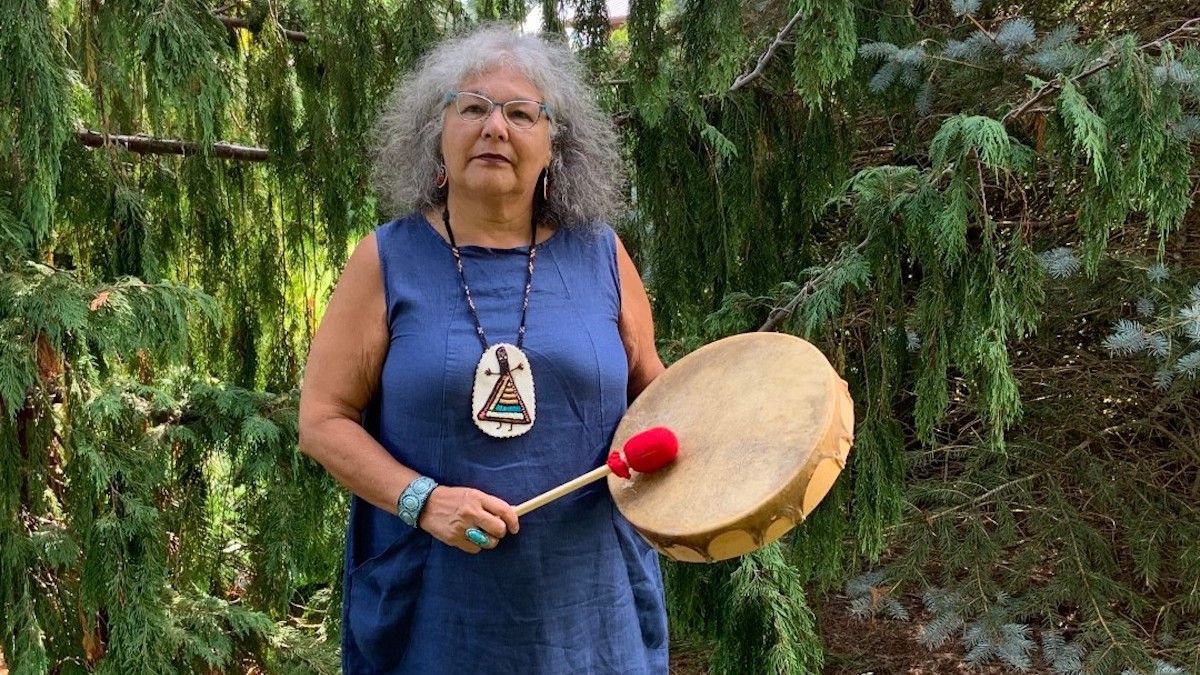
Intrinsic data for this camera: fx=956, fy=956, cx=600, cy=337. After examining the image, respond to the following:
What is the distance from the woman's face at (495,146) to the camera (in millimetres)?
1317

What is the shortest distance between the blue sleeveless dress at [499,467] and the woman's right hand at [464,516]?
0.07 meters

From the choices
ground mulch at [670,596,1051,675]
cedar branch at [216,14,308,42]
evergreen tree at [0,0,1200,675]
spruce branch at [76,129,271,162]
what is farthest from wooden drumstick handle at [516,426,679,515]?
ground mulch at [670,596,1051,675]

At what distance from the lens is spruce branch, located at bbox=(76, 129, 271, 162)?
2.26m

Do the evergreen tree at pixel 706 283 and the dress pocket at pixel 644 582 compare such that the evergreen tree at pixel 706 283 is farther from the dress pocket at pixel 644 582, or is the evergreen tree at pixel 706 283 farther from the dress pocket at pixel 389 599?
the dress pocket at pixel 644 582

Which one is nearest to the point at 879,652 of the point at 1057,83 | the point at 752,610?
the point at 752,610

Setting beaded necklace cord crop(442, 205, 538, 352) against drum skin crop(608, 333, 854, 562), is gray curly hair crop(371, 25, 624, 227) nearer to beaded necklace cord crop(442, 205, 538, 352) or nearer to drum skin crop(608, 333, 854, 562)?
beaded necklace cord crop(442, 205, 538, 352)

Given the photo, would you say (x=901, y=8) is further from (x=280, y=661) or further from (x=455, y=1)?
(x=280, y=661)

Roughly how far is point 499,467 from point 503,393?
0.34ft

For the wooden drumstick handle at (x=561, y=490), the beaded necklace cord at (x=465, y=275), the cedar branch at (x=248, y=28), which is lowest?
the wooden drumstick handle at (x=561, y=490)

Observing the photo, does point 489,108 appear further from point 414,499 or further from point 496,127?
point 414,499

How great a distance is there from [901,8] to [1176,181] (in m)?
0.93

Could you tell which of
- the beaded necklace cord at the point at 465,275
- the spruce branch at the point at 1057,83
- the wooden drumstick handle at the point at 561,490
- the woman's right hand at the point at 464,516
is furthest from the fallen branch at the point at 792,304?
the woman's right hand at the point at 464,516

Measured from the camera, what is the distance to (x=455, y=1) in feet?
7.91

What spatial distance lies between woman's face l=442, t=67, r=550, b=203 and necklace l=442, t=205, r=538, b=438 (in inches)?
8.1
